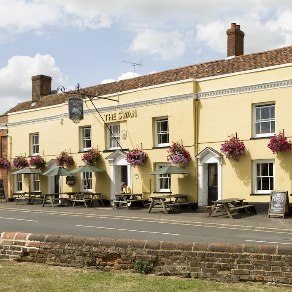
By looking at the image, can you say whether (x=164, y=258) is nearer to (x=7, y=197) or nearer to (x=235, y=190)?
(x=235, y=190)

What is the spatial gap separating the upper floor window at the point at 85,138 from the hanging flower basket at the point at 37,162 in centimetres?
354

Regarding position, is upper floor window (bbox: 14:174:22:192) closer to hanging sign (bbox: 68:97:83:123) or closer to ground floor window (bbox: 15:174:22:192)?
ground floor window (bbox: 15:174:22:192)

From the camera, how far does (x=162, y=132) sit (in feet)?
86.5

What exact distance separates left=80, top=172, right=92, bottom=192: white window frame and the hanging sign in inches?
127

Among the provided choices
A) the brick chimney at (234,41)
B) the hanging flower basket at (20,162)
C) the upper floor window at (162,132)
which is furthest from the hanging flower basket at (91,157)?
the brick chimney at (234,41)

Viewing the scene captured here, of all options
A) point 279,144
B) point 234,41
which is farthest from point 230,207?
point 234,41

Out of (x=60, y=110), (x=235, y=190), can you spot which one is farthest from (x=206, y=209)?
(x=60, y=110)

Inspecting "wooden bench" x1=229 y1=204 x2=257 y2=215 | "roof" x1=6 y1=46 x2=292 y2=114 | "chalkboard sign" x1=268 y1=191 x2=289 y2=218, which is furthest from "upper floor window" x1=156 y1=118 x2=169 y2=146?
"chalkboard sign" x1=268 y1=191 x2=289 y2=218

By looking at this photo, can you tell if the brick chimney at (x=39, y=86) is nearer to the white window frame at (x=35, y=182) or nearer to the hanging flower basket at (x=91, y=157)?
the white window frame at (x=35, y=182)

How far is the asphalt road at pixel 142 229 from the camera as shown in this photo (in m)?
14.6

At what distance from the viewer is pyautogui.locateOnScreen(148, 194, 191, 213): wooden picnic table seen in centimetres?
2344

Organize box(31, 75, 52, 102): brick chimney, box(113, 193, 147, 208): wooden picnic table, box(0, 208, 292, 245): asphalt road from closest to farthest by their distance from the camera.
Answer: box(0, 208, 292, 245): asphalt road
box(113, 193, 147, 208): wooden picnic table
box(31, 75, 52, 102): brick chimney

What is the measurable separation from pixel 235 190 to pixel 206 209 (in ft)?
5.98

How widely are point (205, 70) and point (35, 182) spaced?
13.7 meters
